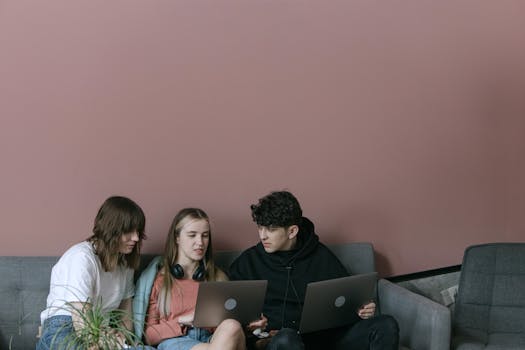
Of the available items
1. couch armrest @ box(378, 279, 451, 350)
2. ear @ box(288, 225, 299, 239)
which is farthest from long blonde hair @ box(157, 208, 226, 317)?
couch armrest @ box(378, 279, 451, 350)

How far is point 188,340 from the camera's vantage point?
120 inches

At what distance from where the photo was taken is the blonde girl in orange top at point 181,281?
3094mm

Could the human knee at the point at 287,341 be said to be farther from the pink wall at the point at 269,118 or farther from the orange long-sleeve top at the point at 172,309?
the pink wall at the point at 269,118

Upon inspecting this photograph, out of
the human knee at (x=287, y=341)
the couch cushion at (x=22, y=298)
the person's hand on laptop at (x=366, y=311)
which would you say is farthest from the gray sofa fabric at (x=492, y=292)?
the couch cushion at (x=22, y=298)

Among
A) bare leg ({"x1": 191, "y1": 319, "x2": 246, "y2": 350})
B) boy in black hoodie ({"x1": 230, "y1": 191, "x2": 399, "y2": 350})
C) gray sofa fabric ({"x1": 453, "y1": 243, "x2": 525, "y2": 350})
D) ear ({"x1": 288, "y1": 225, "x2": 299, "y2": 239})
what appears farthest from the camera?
gray sofa fabric ({"x1": 453, "y1": 243, "x2": 525, "y2": 350})

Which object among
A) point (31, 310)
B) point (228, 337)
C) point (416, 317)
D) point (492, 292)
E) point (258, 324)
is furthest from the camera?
point (492, 292)

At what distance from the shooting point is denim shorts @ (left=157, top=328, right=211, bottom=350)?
2994mm

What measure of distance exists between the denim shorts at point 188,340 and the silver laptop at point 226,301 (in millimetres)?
180

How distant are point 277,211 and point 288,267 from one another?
0.28 m

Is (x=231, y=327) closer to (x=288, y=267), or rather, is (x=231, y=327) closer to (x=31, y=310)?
(x=288, y=267)

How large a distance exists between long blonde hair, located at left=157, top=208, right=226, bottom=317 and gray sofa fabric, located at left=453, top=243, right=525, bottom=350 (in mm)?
1259

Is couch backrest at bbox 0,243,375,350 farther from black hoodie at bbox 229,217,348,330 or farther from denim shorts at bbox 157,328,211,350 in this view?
black hoodie at bbox 229,217,348,330

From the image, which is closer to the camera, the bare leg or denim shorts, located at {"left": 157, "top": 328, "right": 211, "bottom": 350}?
the bare leg

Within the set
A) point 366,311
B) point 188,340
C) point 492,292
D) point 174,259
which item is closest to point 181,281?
point 174,259
